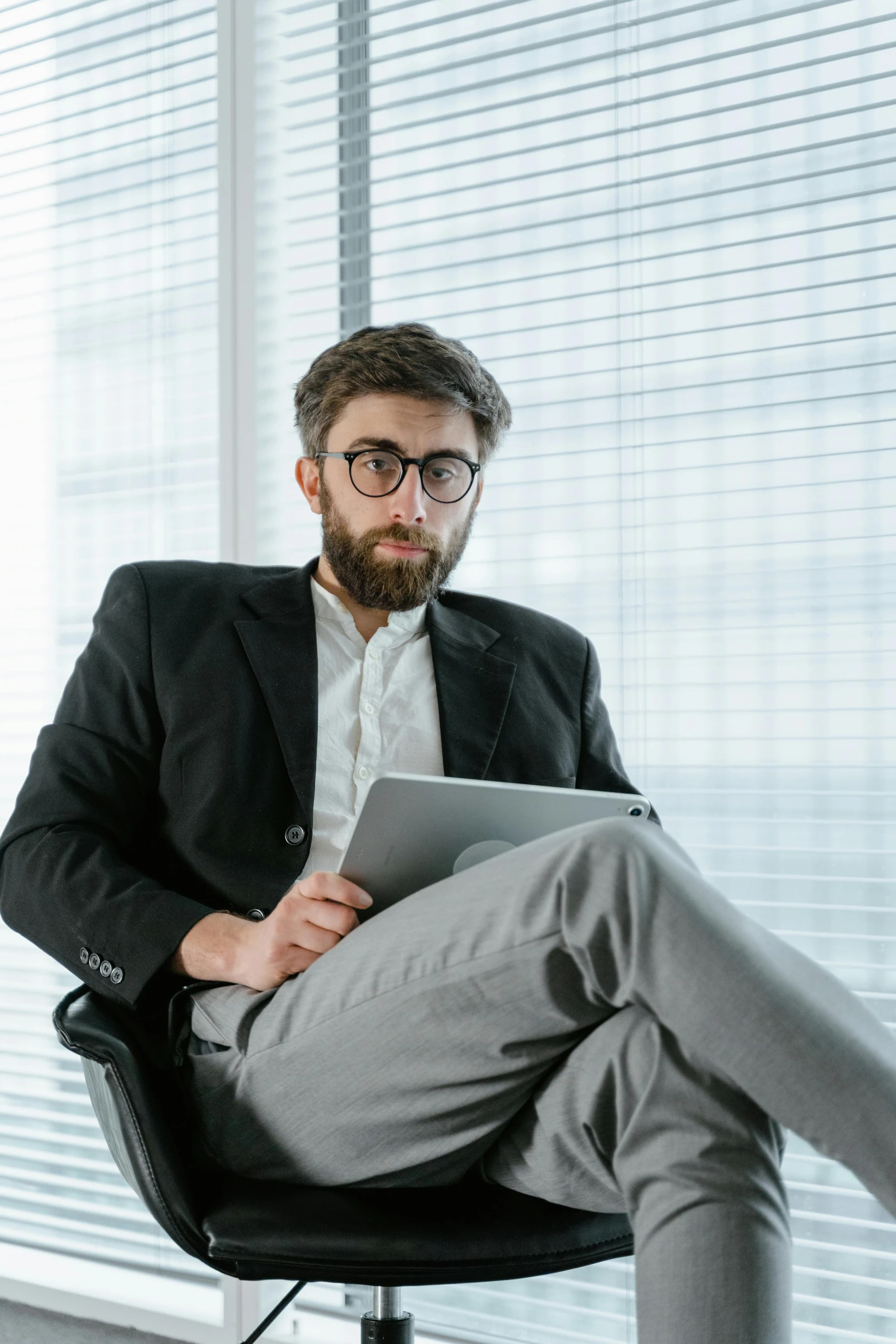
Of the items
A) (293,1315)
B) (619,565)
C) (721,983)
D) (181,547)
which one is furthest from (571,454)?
(293,1315)

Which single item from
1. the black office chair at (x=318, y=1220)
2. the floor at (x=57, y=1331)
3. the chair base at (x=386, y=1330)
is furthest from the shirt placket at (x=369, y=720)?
the floor at (x=57, y=1331)

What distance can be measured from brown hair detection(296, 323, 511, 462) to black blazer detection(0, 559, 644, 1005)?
25cm

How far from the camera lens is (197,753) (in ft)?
4.82

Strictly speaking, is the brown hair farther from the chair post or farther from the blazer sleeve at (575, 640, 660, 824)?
the chair post

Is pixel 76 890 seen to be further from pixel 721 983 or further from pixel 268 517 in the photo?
pixel 268 517

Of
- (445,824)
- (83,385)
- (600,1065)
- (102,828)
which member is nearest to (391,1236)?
(600,1065)

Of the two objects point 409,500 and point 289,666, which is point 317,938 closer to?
→ point 289,666

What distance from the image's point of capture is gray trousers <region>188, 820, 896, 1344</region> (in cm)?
90

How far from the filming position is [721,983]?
90 cm

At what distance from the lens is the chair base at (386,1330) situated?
1305 mm

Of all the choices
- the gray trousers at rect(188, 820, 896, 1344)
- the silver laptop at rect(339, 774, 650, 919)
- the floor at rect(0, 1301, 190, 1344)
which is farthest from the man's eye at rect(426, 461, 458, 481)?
the floor at rect(0, 1301, 190, 1344)

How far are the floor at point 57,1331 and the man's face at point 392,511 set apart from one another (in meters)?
1.46

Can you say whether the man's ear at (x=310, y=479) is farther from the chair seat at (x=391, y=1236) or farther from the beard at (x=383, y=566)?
the chair seat at (x=391, y=1236)

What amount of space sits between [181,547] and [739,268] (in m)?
1.13
